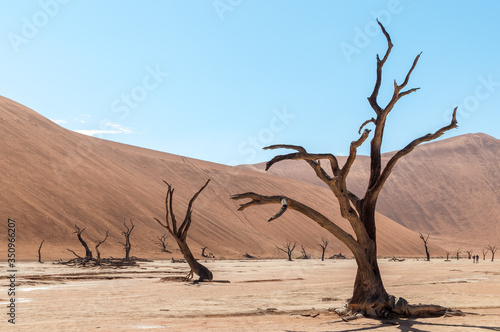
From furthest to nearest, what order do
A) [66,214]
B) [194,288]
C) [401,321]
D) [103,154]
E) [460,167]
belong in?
[460,167], [103,154], [66,214], [194,288], [401,321]

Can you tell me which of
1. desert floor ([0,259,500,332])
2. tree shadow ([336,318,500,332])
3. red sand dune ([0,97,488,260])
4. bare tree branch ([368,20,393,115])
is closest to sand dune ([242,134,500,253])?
red sand dune ([0,97,488,260])

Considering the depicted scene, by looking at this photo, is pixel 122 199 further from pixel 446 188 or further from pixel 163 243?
pixel 446 188

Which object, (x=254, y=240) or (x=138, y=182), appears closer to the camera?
(x=254, y=240)

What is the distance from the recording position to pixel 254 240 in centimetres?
6425

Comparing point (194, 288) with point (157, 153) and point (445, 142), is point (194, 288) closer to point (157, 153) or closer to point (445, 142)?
point (157, 153)

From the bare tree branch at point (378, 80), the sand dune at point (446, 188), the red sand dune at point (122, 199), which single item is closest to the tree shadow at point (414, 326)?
the bare tree branch at point (378, 80)

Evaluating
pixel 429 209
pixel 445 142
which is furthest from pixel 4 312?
pixel 445 142

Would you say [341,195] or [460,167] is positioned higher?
[460,167]

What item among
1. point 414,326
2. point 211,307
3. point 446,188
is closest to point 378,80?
point 414,326

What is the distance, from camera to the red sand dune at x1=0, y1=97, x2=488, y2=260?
44.5 m

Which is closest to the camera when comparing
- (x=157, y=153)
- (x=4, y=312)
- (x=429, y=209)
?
(x=4, y=312)

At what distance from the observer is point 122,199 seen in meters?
57.2

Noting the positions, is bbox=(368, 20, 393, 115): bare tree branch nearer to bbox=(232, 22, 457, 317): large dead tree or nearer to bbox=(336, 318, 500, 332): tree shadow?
bbox=(232, 22, 457, 317): large dead tree

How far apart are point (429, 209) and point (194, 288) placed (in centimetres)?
11350
